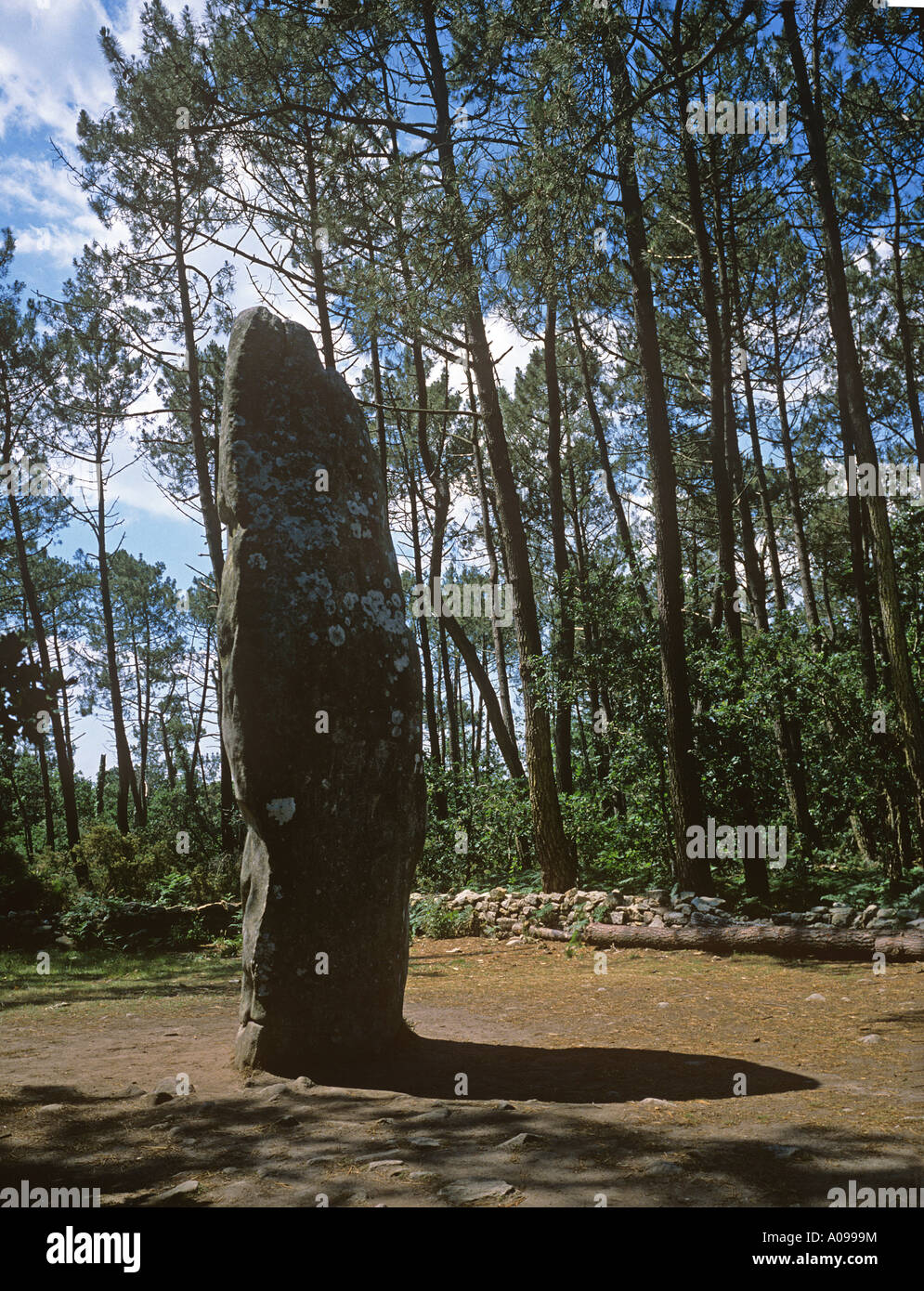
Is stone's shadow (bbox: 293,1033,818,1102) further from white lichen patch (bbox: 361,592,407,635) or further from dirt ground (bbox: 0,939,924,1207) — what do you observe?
white lichen patch (bbox: 361,592,407,635)

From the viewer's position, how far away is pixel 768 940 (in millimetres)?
8109

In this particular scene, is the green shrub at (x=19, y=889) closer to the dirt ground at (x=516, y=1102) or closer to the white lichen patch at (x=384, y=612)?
the dirt ground at (x=516, y=1102)

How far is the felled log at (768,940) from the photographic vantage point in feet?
24.4

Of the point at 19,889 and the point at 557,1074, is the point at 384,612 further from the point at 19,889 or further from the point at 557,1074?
the point at 19,889

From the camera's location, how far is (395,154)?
36.3 feet

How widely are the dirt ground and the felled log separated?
270mm

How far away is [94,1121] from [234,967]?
17.0 feet

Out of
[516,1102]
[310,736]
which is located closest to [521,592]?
[310,736]

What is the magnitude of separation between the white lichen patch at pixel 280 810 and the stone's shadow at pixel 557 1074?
1.27 meters

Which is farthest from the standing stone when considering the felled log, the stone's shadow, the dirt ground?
the felled log

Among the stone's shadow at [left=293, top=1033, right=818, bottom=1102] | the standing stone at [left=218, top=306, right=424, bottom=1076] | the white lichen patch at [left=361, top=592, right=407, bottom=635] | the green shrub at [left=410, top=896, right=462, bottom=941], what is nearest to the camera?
the stone's shadow at [left=293, top=1033, right=818, bottom=1102]

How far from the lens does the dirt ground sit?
A: 9.25 ft

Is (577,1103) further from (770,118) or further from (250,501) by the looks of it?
(770,118)
